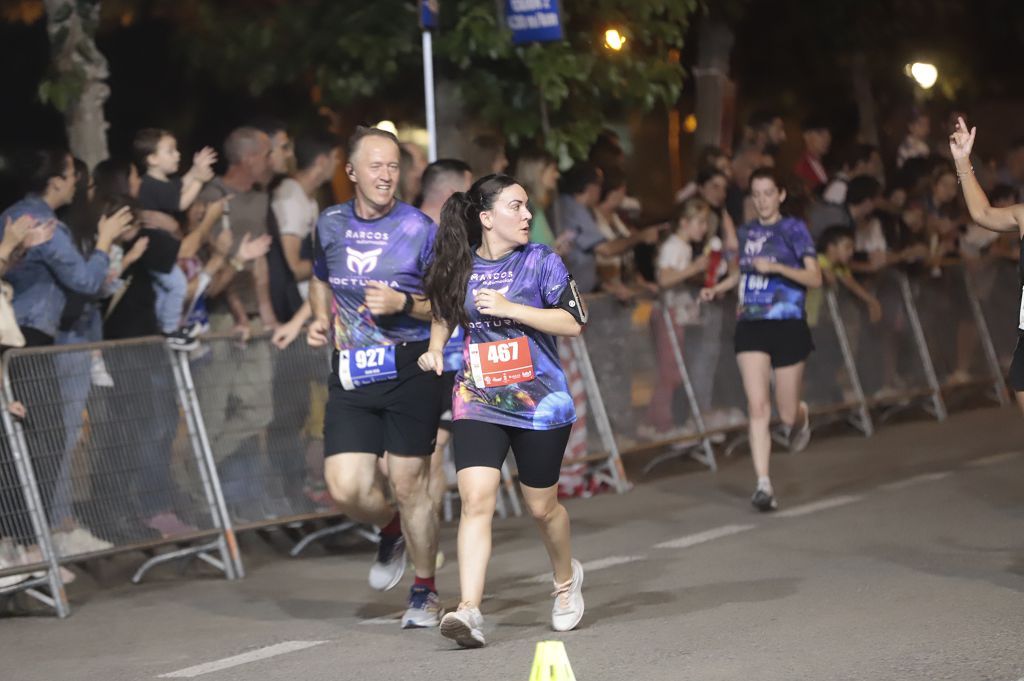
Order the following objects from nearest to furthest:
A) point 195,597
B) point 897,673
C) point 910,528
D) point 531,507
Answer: point 897,673, point 531,507, point 195,597, point 910,528

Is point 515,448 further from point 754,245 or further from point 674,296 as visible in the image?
point 674,296

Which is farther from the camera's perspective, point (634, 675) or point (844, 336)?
point (844, 336)

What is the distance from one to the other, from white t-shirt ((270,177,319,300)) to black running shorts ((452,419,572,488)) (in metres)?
3.90

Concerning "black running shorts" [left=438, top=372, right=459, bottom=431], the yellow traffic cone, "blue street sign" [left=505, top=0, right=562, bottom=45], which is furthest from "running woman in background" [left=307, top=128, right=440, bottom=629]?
"blue street sign" [left=505, top=0, right=562, bottom=45]

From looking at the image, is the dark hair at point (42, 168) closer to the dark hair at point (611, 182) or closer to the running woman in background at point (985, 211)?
the running woman in background at point (985, 211)

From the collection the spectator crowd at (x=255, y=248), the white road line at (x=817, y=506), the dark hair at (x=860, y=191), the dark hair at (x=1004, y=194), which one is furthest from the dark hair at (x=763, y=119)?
the white road line at (x=817, y=506)

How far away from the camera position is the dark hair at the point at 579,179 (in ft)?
45.0

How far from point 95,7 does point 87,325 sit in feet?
11.9

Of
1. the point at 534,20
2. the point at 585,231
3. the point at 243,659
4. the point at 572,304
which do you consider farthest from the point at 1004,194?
the point at 243,659

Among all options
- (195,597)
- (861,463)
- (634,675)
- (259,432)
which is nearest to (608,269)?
(861,463)

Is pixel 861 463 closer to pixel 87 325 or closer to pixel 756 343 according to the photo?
pixel 756 343

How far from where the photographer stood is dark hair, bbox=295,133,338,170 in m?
12.0

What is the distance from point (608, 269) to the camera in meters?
14.0

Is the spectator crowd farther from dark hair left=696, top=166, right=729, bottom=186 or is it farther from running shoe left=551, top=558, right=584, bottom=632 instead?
running shoe left=551, top=558, right=584, bottom=632
